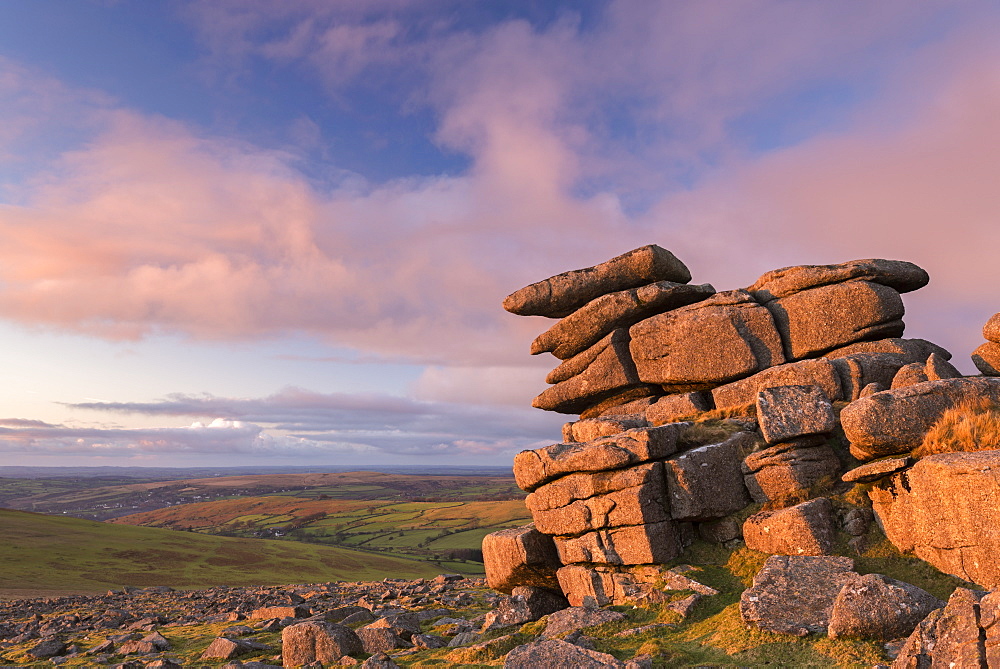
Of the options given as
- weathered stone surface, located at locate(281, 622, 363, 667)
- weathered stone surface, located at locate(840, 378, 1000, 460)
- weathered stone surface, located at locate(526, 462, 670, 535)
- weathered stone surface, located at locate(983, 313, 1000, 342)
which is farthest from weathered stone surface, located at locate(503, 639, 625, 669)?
weathered stone surface, located at locate(983, 313, 1000, 342)

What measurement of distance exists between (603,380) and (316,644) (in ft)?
72.4

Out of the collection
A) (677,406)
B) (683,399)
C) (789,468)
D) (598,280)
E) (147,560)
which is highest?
(598,280)

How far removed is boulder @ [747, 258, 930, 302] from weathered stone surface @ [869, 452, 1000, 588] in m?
17.6

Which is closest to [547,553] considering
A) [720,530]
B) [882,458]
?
[720,530]

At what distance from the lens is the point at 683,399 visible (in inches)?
1291

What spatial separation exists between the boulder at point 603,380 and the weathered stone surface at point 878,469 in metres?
16.9

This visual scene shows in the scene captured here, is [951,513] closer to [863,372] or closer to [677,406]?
[863,372]

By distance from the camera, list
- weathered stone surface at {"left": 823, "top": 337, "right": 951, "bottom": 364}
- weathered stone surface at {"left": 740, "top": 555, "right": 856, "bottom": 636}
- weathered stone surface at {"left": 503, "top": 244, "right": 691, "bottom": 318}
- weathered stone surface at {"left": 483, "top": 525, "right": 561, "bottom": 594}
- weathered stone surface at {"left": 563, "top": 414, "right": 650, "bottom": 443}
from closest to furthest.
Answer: weathered stone surface at {"left": 740, "top": 555, "right": 856, "bottom": 636}
weathered stone surface at {"left": 483, "top": 525, "right": 561, "bottom": 594}
weathered stone surface at {"left": 563, "top": 414, "right": 650, "bottom": 443}
weathered stone surface at {"left": 823, "top": 337, "right": 951, "bottom": 364}
weathered stone surface at {"left": 503, "top": 244, "right": 691, "bottom": 318}

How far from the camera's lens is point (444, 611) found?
1214 inches

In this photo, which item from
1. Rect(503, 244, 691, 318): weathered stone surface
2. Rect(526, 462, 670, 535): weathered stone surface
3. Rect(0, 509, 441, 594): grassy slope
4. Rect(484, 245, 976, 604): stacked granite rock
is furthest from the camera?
Rect(0, 509, 441, 594): grassy slope

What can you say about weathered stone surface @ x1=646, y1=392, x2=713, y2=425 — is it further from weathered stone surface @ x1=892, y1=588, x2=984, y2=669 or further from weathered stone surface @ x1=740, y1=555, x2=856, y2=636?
weathered stone surface @ x1=892, y1=588, x2=984, y2=669

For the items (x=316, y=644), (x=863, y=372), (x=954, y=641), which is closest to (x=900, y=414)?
(x=863, y=372)

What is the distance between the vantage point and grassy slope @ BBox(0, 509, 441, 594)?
238 feet

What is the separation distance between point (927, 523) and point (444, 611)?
74.3 ft
